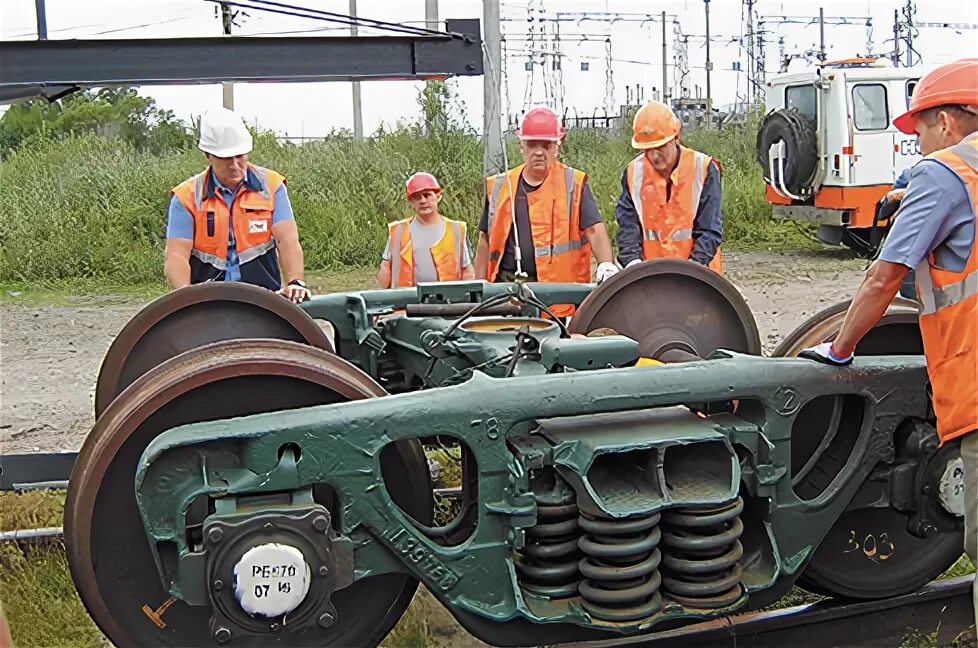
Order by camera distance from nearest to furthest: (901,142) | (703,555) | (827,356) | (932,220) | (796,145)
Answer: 1. (932,220)
2. (703,555)
3. (827,356)
4. (901,142)
5. (796,145)

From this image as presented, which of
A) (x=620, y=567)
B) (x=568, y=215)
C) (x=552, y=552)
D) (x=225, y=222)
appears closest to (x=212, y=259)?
(x=225, y=222)

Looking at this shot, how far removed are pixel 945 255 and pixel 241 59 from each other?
2.49m

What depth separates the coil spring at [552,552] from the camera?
3.11m

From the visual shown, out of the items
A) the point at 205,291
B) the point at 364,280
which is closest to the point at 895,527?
the point at 205,291

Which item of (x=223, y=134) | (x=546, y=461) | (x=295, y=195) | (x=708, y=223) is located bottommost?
(x=546, y=461)

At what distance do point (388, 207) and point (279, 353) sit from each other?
37.1ft

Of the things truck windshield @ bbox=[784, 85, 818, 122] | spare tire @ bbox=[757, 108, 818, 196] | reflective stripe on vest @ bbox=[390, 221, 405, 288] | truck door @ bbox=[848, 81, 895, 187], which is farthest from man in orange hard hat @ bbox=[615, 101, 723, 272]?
truck windshield @ bbox=[784, 85, 818, 122]

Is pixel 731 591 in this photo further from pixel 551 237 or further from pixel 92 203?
pixel 92 203

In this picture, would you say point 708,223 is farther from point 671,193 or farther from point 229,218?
point 229,218

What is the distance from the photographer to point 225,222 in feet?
16.2

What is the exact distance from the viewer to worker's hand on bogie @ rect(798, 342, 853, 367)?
3379mm

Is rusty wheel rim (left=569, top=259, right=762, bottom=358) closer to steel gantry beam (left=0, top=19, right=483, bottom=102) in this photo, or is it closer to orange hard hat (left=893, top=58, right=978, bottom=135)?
steel gantry beam (left=0, top=19, right=483, bottom=102)

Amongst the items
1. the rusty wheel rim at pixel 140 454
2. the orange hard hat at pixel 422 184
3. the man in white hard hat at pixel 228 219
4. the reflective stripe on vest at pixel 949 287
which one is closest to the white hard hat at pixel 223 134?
the man in white hard hat at pixel 228 219

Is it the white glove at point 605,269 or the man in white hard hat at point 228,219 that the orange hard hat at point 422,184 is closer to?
the man in white hard hat at point 228,219
